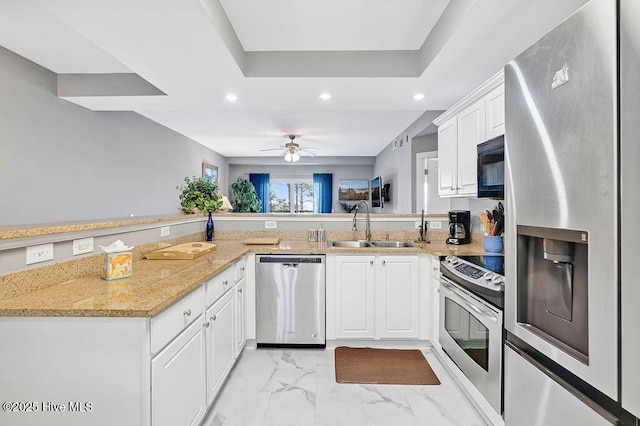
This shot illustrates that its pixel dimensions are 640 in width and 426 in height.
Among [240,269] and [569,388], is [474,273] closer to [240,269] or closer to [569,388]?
[569,388]

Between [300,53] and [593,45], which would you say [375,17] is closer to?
[300,53]

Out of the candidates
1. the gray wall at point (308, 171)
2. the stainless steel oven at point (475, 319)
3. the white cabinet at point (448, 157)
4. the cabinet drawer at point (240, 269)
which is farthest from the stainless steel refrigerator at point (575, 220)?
the gray wall at point (308, 171)

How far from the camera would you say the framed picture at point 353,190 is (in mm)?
8656

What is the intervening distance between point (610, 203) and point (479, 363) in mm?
1297

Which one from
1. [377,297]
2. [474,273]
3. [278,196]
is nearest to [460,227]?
[377,297]

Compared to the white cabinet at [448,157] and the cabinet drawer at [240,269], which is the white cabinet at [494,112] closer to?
the white cabinet at [448,157]

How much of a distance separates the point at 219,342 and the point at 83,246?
95 centimetres

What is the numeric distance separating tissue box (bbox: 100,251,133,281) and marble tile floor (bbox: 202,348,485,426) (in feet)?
3.25

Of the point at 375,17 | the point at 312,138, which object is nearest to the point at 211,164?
the point at 312,138

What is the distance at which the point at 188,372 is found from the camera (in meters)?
1.51

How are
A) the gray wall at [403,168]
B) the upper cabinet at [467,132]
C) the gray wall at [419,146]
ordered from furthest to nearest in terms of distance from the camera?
the gray wall at [419,146], the gray wall at [403,168], the upper cabinet at [467,132]

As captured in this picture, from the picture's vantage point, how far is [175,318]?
138cm

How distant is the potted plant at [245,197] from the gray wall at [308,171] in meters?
0.50

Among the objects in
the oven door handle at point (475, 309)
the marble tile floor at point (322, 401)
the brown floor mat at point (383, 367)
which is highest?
the oven door handle at point (475, 309)
